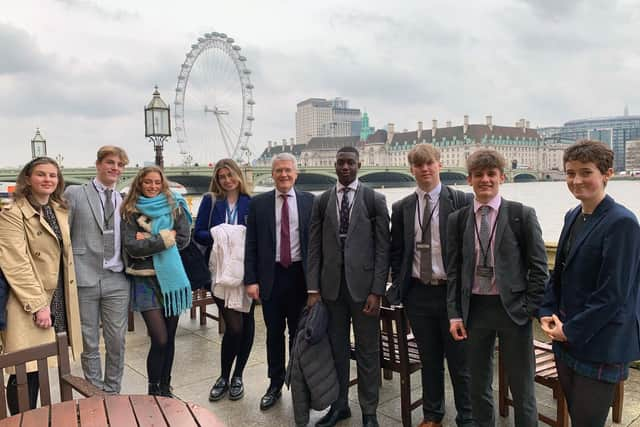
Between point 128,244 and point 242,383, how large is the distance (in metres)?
1.30

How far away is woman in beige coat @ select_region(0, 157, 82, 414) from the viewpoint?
9.32 ft

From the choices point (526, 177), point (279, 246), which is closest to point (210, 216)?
point (279, 246)

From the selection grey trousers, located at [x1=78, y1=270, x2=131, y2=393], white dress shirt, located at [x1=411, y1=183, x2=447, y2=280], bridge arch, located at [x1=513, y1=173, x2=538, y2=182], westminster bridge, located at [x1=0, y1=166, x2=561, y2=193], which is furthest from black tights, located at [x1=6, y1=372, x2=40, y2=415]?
bridge arch, located at [x1=513, y1=173, x2=538, y2=182]

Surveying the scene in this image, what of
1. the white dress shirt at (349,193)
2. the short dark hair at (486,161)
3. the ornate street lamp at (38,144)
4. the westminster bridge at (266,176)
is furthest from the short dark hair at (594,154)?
the westminster bridge at (266,176)

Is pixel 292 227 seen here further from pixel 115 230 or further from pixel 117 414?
pixel 117 414

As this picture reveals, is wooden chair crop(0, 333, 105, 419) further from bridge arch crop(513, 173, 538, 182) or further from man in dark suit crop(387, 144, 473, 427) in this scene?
bridge arch crop(513, 173, 538, 182)

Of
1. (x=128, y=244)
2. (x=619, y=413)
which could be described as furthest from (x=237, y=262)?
(x=619, y=413)

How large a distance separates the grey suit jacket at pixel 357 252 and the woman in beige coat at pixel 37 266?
1421mm

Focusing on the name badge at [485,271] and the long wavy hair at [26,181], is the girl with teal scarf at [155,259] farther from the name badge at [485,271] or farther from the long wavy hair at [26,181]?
the name badge at [485,271]

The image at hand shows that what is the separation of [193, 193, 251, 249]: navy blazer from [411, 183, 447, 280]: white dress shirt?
1.26 m

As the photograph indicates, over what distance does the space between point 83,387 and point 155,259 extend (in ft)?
4.02

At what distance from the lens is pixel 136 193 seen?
3.44m

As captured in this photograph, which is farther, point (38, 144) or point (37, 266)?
point (38, 144)

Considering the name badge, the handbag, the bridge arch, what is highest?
the name badge
